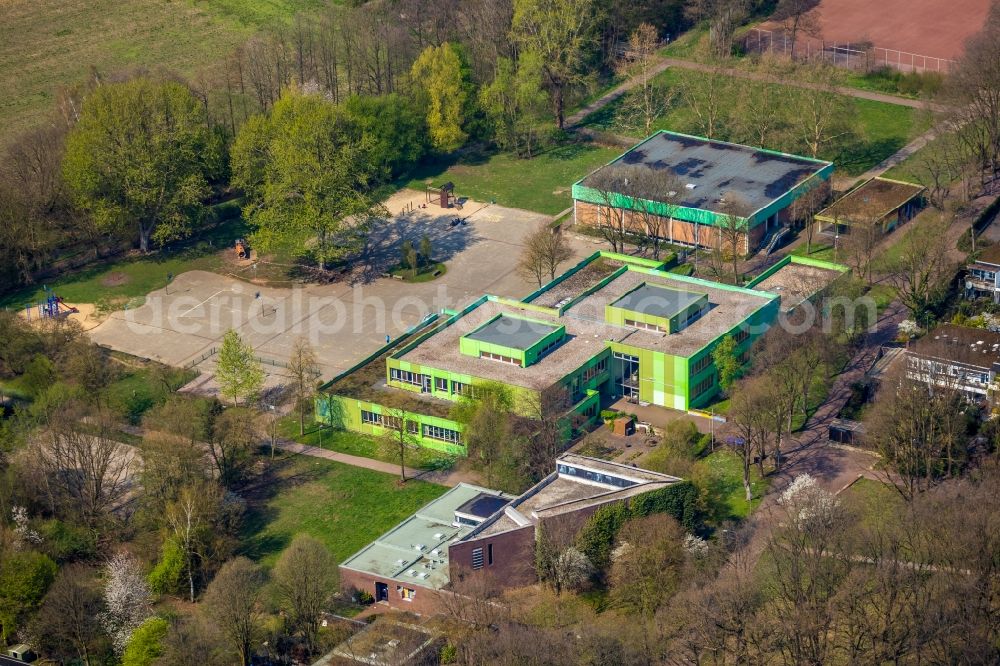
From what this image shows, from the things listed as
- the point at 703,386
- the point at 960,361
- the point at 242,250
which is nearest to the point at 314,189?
the point at 242,250

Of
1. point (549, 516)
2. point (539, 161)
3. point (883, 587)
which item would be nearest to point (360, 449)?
point (549, 516)

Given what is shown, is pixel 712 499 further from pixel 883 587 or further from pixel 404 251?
pixel 404 251

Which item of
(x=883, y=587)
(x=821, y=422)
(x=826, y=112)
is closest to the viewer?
(x=883, y=587)

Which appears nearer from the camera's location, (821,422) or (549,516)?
(549,516)

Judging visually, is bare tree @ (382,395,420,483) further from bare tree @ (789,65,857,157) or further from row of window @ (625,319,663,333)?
bare tree @ (789,65,857,157)

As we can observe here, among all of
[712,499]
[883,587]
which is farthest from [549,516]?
[883,587]

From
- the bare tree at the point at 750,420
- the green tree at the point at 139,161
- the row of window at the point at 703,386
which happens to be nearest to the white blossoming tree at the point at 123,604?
the bare tree at the point at 750,420

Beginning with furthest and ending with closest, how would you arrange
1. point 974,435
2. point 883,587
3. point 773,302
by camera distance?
point 773,302
point 974,435
point 883,587
